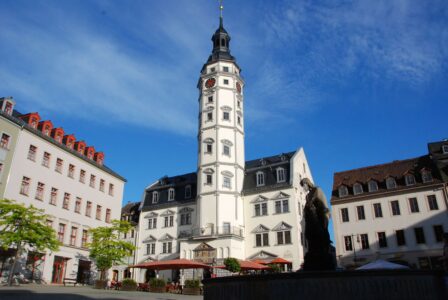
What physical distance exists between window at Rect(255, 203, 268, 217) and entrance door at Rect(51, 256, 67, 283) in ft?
68.5

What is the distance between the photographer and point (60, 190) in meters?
39.3

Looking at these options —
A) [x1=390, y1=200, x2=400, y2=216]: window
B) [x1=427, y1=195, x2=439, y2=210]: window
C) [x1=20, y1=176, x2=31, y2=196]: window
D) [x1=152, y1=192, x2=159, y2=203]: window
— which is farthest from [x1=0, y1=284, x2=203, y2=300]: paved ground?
[x1=152, y1=192, x2=159, y2=203]: window

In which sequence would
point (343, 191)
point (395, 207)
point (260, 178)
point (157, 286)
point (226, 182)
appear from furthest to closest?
point (260, 178) → point (343, 191) → point (226, 182) → point (395, 207) → point (157, 286)

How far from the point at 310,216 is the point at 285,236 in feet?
94.7

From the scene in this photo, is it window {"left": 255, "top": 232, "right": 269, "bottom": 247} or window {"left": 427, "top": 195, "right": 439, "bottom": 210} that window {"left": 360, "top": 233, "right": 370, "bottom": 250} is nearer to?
window {"left": 427, "top": 195, "right": 439, "bottom": 210}

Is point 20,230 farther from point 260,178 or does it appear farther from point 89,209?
point 260,178

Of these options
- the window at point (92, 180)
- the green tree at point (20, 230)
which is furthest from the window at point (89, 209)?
the green tree at point (20, 230)

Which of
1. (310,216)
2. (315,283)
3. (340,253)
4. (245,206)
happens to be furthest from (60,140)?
(315,283)

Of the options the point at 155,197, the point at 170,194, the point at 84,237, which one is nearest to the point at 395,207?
the point at 170,194

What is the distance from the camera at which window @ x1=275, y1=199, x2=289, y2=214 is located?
41.2 m

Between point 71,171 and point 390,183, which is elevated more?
point 71,171

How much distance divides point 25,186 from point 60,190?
4428mm

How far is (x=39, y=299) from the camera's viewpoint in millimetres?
15781

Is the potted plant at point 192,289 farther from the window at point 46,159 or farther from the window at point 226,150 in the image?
the window at point 46,159
